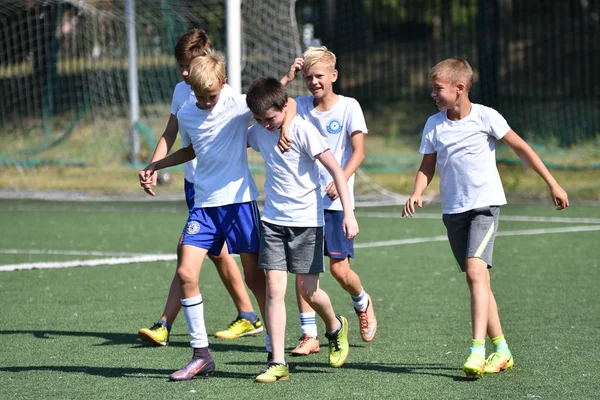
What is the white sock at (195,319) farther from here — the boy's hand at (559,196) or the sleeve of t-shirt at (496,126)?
the boy's hand at (559,196)

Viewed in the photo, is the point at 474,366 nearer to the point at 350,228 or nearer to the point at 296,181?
the point at 350,228

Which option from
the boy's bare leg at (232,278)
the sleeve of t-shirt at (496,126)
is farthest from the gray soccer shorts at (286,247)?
the boy's bare leg at (232,278)

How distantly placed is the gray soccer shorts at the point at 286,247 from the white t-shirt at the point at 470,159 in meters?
0.77

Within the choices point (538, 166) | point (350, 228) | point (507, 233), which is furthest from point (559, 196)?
point (507, 233)

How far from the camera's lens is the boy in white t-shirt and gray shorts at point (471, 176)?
5410 mm

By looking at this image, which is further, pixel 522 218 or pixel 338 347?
pixel 522 218

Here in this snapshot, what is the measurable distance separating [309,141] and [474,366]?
4.62 feet

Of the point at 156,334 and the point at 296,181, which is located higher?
the point at 296,181

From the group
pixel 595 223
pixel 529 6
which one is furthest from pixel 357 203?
pixel 529 6

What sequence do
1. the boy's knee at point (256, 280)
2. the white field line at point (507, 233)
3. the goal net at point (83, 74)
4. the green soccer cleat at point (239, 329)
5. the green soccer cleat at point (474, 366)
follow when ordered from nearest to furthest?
the green soccer cleat at point (474, 366) < the boy's knee at point (256, 280) < the green soccer cleat at point (239, 329) < the white field line at point (507, 233) < the goal net at point (83, 74)

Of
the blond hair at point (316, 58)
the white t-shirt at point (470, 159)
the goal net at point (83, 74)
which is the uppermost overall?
the goal net at point (83, 74)

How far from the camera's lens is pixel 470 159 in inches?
216

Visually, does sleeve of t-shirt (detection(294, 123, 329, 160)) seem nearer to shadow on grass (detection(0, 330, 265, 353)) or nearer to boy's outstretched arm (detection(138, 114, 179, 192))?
boy's outstretched arm (detection(138, 114, 179, 192))

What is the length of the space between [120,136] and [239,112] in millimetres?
12849
